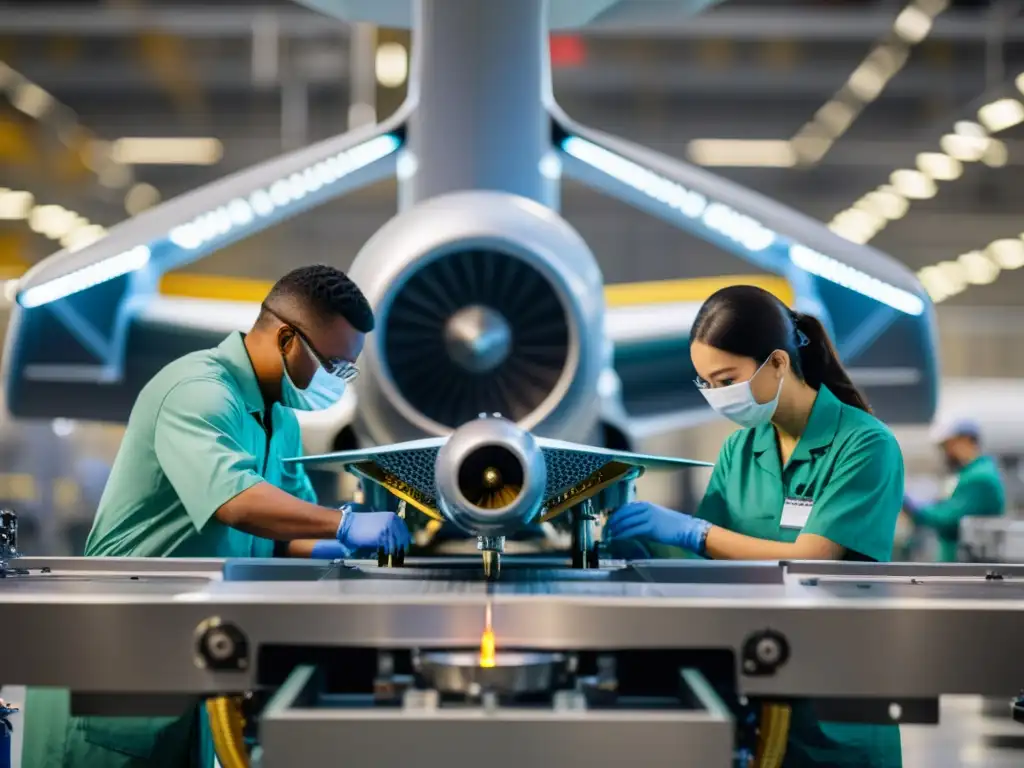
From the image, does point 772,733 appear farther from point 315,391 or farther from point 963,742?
point 963,742

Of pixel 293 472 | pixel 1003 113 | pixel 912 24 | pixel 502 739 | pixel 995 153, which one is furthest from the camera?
pixel 995 153

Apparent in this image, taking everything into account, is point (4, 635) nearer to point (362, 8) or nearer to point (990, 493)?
point (362, 8)

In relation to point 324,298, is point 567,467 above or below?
below

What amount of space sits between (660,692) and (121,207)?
2543cm

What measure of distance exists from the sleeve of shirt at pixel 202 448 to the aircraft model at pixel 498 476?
198 mm

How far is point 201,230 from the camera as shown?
218 inches

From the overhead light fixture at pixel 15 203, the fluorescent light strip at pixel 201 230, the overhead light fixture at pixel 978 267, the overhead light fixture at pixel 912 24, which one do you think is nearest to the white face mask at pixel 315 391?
the fluorescent light strip at pixel 201 230

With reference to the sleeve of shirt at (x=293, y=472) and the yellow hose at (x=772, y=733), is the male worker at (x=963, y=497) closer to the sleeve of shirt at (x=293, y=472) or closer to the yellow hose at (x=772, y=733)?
the sleeve of shirt at (x=293, y=472)

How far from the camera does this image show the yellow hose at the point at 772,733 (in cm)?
173

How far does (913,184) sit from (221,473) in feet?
77.5

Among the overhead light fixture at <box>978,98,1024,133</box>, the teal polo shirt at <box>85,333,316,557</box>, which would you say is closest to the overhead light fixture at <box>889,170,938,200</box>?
the overhead light fixture at <box>978,98,1024,133</box>

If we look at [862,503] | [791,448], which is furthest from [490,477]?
[791,448]

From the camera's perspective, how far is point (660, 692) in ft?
6.38

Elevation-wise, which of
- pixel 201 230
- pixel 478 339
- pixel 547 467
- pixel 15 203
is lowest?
pixel 547 467
